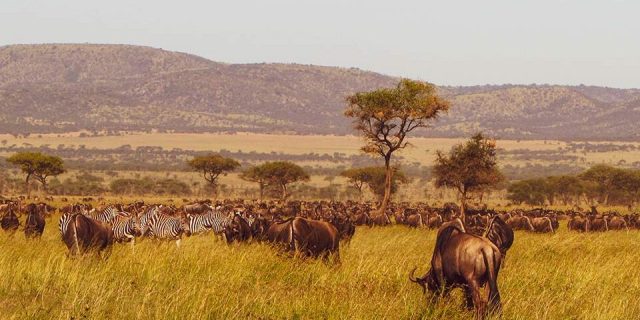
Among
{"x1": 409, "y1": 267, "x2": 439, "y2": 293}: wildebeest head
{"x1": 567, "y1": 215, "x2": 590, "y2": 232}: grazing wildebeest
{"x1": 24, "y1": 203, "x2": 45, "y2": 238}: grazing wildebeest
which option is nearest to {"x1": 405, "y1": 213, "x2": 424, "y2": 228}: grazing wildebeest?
{"x1": 567, "y1": 215, "x2": 590, "y2": 232}: grazing wildebeest

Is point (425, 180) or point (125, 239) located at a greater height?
point (125, 239)

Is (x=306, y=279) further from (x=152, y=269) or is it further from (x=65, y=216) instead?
(x=65, y=216)

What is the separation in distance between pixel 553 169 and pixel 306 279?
17113 centimetres

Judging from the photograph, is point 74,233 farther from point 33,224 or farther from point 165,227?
point 165,227

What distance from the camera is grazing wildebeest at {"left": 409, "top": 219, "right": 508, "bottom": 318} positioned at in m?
8.62

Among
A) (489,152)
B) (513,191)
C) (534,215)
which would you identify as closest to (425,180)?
(513,191)

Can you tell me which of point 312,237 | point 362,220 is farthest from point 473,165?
point 312,237

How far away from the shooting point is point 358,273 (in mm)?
11312

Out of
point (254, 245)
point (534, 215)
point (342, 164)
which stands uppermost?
point (254, 245)

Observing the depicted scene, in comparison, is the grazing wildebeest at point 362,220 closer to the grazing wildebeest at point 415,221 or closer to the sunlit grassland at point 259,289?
the grazing wildebeest at point 415,221

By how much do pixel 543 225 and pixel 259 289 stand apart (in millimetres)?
23564

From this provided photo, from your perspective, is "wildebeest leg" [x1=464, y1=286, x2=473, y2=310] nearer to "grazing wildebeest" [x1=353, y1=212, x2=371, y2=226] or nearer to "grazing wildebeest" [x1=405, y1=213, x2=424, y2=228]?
"grazing wildebeest" [x1=405, y1=213, x2=424, y2=228]

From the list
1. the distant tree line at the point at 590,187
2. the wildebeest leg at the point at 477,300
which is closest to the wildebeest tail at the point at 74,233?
the wildebeest leg at the point at 477,300

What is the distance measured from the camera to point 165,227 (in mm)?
21781
